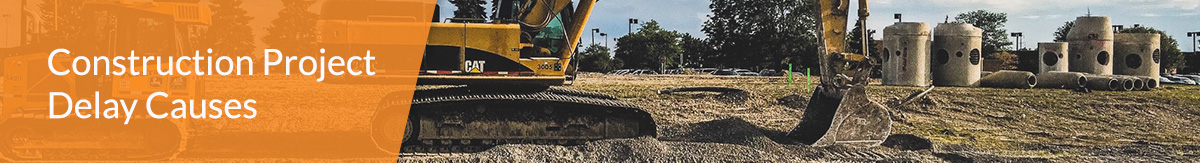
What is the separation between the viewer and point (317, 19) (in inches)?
344

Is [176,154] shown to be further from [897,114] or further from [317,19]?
[897,114]

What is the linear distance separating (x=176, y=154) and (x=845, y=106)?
612cm

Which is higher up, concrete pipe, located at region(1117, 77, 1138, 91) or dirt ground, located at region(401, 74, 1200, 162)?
concrete pipe, located at region(1117, 77, 1138, 91)

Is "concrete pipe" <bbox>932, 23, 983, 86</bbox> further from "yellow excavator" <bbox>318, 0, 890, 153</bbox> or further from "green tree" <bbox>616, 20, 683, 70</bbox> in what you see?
"green tree" <bbox>616, 20, 683, 70</bbox>

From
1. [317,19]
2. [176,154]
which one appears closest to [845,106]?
[317,19]

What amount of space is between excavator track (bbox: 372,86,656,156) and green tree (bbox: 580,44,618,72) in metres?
60.3

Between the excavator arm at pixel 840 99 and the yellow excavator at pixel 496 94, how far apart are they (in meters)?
0.01

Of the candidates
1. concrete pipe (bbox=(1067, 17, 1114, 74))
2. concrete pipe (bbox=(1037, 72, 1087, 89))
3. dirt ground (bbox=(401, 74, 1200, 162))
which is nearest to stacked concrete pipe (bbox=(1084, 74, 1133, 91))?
concrete pipe (bbox=(1037, 72, 1087, 89))

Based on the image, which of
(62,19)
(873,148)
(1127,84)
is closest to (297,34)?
(62,19)

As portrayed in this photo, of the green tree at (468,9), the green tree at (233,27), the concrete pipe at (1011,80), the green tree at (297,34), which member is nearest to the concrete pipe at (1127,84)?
the concrete pipe at (1011,80)

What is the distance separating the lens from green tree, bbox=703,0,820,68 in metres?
58.8

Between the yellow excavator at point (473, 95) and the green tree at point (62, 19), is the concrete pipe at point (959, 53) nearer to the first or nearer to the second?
the yellow excavator at point (473, 95)

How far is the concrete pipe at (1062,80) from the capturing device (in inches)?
872
